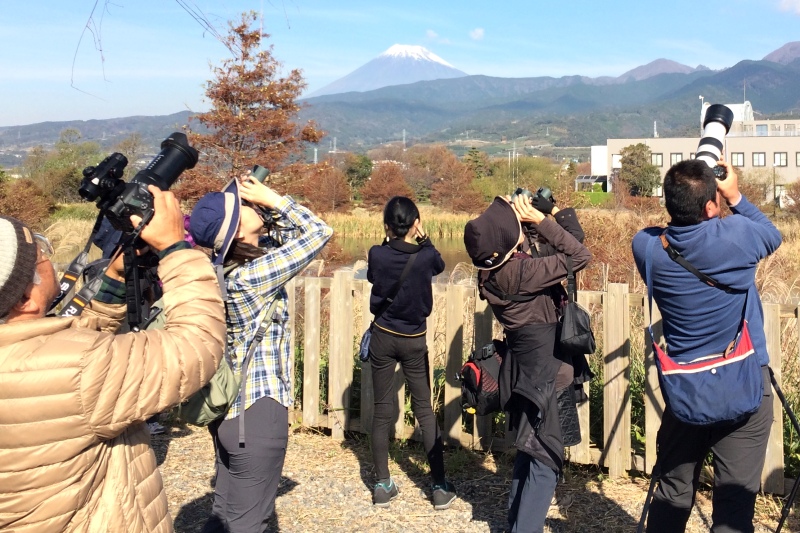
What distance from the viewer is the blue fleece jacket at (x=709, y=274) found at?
10.1ft

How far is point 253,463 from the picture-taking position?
3004mm

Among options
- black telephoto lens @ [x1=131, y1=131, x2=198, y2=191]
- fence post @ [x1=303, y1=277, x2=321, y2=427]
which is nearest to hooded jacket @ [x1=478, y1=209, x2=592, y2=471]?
black telephoto lens @ [x1=131, y1=131, x2=198, y2=191]

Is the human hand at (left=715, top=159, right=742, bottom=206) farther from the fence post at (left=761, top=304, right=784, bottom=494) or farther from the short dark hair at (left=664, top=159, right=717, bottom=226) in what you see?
the fence post at (left=761, top=304, right=784, bottom=494)

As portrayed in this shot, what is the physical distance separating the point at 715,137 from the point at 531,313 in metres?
1.27

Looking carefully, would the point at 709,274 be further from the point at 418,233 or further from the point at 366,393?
the point at 366,393

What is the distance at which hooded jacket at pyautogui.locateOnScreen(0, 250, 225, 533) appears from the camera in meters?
1.82

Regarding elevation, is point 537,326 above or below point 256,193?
below

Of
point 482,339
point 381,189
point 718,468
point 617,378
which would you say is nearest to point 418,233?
point 482,339

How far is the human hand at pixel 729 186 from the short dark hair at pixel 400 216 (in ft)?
6.22

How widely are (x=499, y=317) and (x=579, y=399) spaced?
25.3 inches

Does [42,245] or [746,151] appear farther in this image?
Answer: [746,151]

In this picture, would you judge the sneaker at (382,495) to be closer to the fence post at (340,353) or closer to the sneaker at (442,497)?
the sneaker at (442,497)

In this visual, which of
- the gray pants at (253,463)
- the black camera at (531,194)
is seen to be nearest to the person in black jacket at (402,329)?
the black camera at (531,194)

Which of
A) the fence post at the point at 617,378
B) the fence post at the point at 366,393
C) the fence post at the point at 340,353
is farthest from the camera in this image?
the fence post at the point at 340,353
